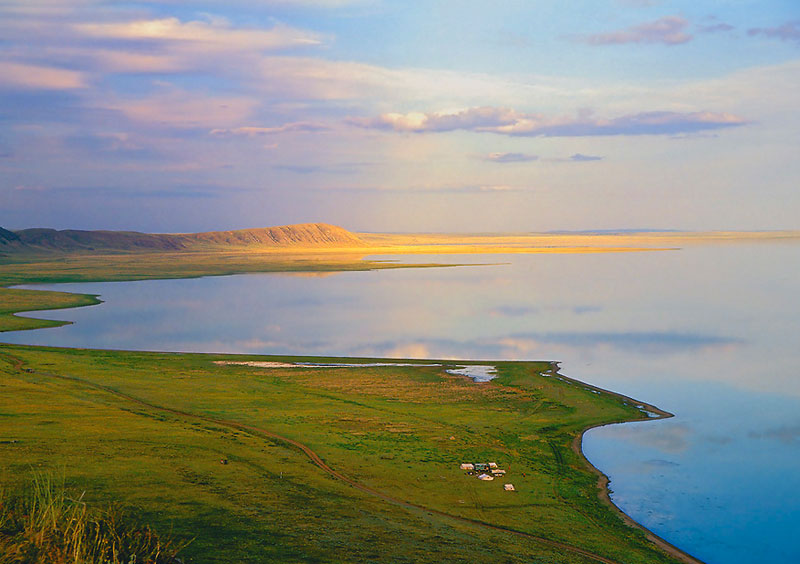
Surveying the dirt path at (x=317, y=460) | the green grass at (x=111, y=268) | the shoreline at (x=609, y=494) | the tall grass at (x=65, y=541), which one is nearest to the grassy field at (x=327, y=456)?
the dirt path at (x=317, y=460)

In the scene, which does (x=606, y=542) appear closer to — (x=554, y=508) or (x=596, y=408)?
(x=554, y=508)

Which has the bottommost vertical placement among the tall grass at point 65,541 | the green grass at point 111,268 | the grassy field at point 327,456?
the grassy field at point 327,456

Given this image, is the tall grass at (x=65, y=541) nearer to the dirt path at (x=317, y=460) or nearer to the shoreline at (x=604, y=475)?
the dirt path at (x=317, y=460)

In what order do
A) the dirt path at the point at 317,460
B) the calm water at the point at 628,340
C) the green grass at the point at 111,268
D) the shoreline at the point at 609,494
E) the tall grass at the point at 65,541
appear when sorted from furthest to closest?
1. the green grass at the point at 111,268
2. the calm water at the point at 628,340
3. the shoreline at the point at 609,494
4. the dirt path at the point at 317,460
5. the tall grass at the point at 65,541

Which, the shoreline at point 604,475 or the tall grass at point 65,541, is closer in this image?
the tall grass at point 65,541

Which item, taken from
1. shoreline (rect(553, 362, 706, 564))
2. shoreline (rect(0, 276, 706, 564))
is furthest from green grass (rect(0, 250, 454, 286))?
shoreline (rect(553, 362, 706, 564))

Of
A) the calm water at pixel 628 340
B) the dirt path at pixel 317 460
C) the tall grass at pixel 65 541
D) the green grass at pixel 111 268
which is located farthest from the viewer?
the green grass at pixel 111 268

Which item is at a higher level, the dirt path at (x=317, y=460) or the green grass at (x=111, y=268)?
the green grass at (x=111, y=268)

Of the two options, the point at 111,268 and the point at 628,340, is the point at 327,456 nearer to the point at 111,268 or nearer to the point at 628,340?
the point at 628,340

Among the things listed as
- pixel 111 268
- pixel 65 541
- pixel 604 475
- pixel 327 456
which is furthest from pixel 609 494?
pixel 111 268
